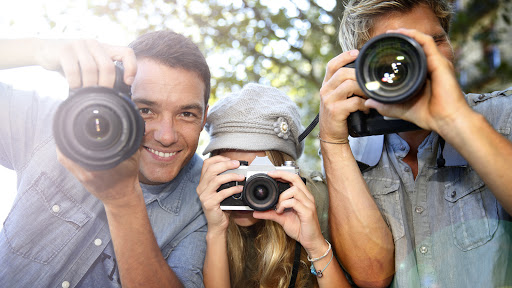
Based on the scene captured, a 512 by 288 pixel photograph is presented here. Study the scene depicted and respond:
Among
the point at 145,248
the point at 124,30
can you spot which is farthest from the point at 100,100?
the point at 124,30

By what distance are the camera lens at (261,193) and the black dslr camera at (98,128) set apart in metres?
0.64

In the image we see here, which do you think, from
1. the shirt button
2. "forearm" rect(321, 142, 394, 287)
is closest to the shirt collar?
"forearm" rect(321, 142, 394, 287)

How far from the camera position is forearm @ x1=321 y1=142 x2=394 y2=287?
6.18 feet

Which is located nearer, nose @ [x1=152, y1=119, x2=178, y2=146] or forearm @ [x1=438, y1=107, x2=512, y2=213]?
→ forearm @ [x1=438, y1=107, x2=512, y2=213]

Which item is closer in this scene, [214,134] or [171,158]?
[171,158]

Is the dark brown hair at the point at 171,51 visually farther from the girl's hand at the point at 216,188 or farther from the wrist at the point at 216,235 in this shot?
the wrist at the point at 216,235

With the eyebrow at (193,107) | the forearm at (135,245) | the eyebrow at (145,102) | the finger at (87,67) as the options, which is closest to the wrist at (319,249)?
the forearm at (135,245)

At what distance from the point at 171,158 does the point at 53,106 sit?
0.61 metres

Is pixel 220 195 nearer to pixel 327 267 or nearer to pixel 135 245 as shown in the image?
pixel 135 245

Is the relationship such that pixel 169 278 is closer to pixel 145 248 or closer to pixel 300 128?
pixel 145 248

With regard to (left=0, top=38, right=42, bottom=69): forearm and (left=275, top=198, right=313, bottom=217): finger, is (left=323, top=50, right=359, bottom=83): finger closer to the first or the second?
(left=275, top=198, right=313, bottom=217): finger

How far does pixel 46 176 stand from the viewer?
1992 mm

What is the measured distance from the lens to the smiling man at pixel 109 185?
162 cm

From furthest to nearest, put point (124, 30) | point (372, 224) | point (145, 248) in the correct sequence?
point (124, 30) → point (372, 224) → point (145, 248)
